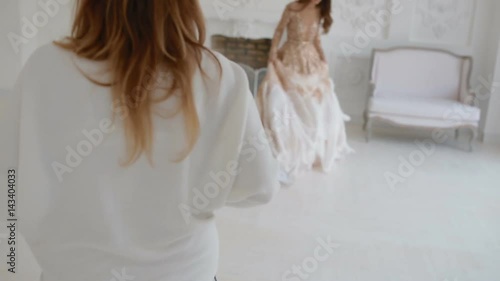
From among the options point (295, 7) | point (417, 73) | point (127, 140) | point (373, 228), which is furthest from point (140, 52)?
point (417, 73)

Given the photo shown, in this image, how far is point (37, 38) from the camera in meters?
4.46

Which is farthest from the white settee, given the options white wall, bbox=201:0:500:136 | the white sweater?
the white sweater

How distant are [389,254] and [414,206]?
87cm

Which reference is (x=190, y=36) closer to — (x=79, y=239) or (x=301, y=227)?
(x=79, y=239)

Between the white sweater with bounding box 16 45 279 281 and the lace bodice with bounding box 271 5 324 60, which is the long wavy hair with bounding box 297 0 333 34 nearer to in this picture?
the lace bodice with bounding box 271 5 324 60

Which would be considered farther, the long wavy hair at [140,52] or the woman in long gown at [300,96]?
the woman in long gown at [300,96]

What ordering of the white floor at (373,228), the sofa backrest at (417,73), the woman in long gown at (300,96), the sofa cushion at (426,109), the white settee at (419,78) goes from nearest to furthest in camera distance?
the white floor at (373,228)
the woman in long gown at (300,96)
the sofa cushion at (426,109)
the white settee at (419,78)
the sofa backrest at (417,73)

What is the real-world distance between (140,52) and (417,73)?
5274 mm

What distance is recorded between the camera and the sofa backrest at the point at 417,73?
5715mm

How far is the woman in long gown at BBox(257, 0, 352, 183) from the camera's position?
424 centimetres

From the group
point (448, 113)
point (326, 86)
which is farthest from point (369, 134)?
point (326, 86)

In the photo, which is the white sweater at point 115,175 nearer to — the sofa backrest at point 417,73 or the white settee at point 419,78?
the white settee at point 419,78

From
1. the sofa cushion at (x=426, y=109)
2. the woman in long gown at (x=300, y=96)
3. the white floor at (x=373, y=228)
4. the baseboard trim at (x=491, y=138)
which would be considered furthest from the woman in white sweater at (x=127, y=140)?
the baseboard trim at (x=491, y=138)

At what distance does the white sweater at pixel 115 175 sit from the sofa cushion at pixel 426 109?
14.6 feet
